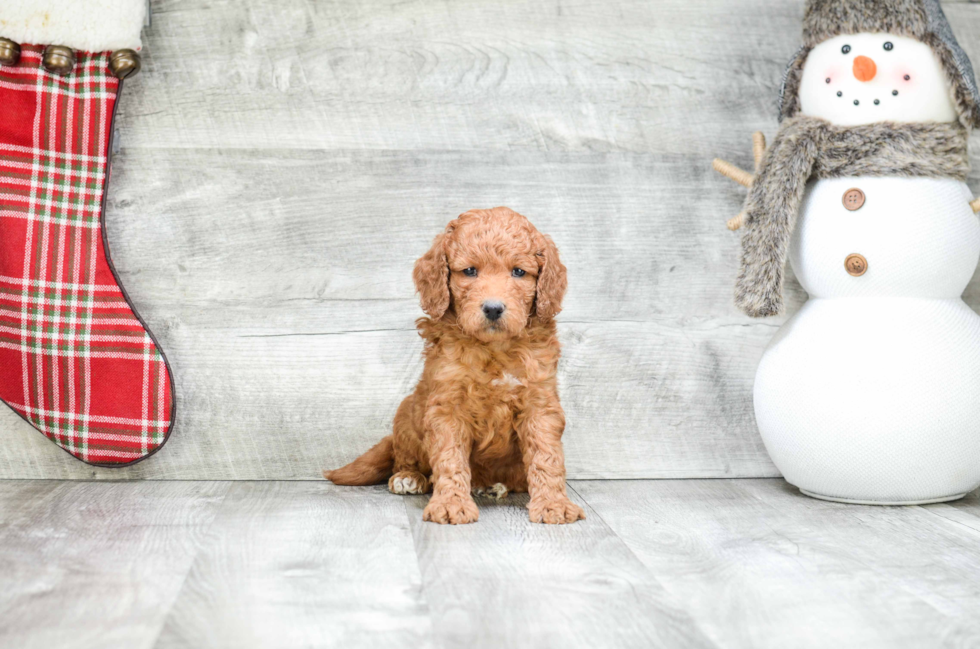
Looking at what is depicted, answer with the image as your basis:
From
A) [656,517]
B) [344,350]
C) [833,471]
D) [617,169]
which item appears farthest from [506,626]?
[617,169]

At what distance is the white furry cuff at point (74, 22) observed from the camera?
205 cm

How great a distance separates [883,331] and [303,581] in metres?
1.33

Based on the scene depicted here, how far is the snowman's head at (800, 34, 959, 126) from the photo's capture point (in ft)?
6.44

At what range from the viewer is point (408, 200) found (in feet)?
7.53

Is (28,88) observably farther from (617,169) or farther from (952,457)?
(952,457)

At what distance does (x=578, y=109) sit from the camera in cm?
235

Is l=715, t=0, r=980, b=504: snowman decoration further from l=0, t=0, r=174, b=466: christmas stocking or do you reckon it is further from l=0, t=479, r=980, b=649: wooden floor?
l=0, t=0, r=174, b=466: christmas stocking

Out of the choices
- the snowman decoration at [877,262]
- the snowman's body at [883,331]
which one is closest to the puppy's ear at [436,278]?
the snowman decoration at [877,262]

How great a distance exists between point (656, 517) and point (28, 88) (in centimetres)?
176

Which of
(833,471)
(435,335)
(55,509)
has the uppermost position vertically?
(435,335)

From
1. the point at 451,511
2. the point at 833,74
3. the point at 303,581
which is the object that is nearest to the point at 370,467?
the point at 451,511

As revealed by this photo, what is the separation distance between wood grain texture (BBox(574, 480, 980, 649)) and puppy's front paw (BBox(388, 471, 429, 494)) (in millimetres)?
394

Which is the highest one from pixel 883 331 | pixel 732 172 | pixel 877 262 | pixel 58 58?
pixel 58 58

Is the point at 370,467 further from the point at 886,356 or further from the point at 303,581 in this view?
the point at 886,356
